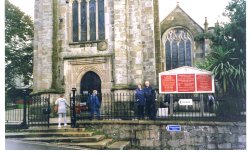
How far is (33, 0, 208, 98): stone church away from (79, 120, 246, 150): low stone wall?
5491 mm

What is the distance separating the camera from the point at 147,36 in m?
19.7

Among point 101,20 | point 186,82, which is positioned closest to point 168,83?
point 186,82

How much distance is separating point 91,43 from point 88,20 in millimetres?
1527

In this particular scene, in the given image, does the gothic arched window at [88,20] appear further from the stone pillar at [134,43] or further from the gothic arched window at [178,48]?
the gothic arched window at [178,48]

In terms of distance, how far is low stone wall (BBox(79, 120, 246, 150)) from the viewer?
39.3 ft

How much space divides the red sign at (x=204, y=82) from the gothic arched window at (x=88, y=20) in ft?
26.1

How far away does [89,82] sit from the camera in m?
19.7

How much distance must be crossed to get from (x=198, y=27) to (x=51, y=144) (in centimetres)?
1696

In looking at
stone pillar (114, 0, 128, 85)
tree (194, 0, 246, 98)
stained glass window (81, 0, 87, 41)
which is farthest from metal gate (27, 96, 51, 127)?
tree (194, 0, 246, 98)

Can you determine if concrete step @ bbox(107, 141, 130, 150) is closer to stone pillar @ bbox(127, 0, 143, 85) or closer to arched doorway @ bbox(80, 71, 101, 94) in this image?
stone pillar @ bbox(127, 0, 143, 85)

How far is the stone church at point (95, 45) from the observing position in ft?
61.4

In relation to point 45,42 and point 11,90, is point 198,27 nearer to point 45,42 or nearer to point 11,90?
point 45,42
